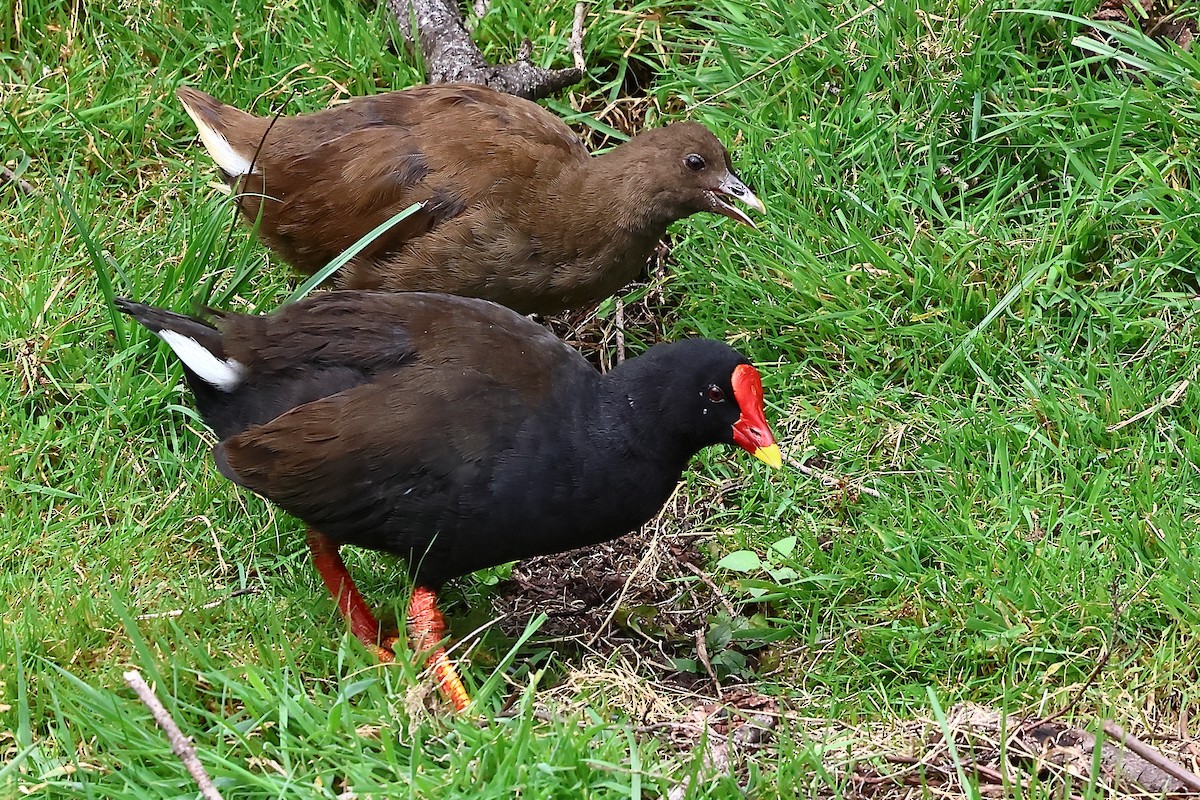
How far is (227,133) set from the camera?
15.8 ft

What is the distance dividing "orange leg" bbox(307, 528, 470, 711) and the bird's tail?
494 mm

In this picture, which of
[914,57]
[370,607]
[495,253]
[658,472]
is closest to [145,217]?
[495,253]

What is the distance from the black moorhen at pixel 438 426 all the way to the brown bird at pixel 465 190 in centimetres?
63

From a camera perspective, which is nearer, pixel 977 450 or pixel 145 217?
pixel 977 450

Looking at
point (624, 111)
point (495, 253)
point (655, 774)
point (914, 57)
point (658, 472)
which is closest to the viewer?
point (655, 774)

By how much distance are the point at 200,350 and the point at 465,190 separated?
3.72ft

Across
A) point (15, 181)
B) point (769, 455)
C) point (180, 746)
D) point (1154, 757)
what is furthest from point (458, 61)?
point (1154, 757)

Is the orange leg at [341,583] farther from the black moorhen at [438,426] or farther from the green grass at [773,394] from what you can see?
the green grass at [773,394]

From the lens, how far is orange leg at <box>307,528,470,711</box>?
3.57 meters

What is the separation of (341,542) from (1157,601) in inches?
85.5

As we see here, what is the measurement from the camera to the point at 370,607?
4.28 meters

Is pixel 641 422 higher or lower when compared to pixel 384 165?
lower

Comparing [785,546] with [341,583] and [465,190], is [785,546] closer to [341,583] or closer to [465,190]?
[341,583]

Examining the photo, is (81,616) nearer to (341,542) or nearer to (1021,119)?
(341,542)
